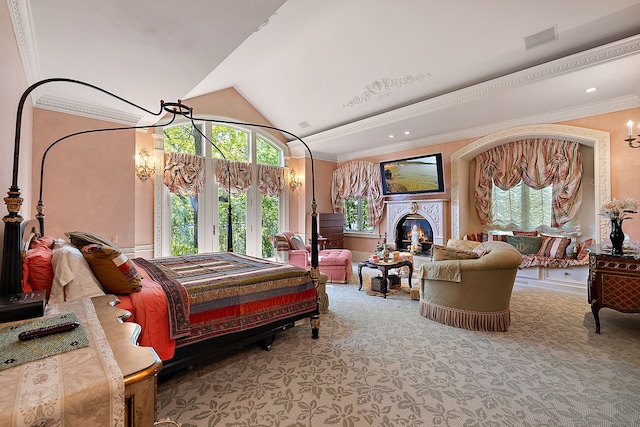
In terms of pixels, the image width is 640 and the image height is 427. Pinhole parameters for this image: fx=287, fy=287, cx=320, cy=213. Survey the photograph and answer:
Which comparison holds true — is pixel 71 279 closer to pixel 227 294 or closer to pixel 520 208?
pixel 227 294

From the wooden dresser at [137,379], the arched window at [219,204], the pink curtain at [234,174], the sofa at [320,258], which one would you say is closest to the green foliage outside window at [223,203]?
the arched window at [219,204]

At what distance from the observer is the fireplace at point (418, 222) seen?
6.38m

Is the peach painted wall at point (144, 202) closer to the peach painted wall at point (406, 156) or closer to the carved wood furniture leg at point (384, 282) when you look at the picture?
the carved wood furniture leg at point (384, 282)

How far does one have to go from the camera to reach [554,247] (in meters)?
5.20

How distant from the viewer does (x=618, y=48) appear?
10.8ft

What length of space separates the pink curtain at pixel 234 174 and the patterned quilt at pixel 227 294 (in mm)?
3015

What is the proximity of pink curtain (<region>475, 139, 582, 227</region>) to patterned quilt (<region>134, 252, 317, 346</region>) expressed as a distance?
497cm

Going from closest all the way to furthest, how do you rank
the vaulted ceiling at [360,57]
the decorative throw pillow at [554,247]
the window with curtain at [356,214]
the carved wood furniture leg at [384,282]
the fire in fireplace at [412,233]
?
the vaulted ceiling at [360,57] → the carved wood furniture leg at [384,282] → the decorative throw pillow at [554,247] → the fire in fireplace at [412,233] → the window with curtain at [356,214]

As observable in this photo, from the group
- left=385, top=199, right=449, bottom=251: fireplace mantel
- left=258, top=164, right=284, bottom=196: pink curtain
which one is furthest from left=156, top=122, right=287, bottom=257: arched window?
left=385, top=199, right=449, bottom=251: fireplace mantel

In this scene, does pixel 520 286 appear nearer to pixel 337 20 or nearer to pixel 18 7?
pixel 337 20

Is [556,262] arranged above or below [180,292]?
below

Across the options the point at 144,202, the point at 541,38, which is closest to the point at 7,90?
the point at 144,202

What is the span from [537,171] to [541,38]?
2729mm

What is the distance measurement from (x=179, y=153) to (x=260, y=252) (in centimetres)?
284
